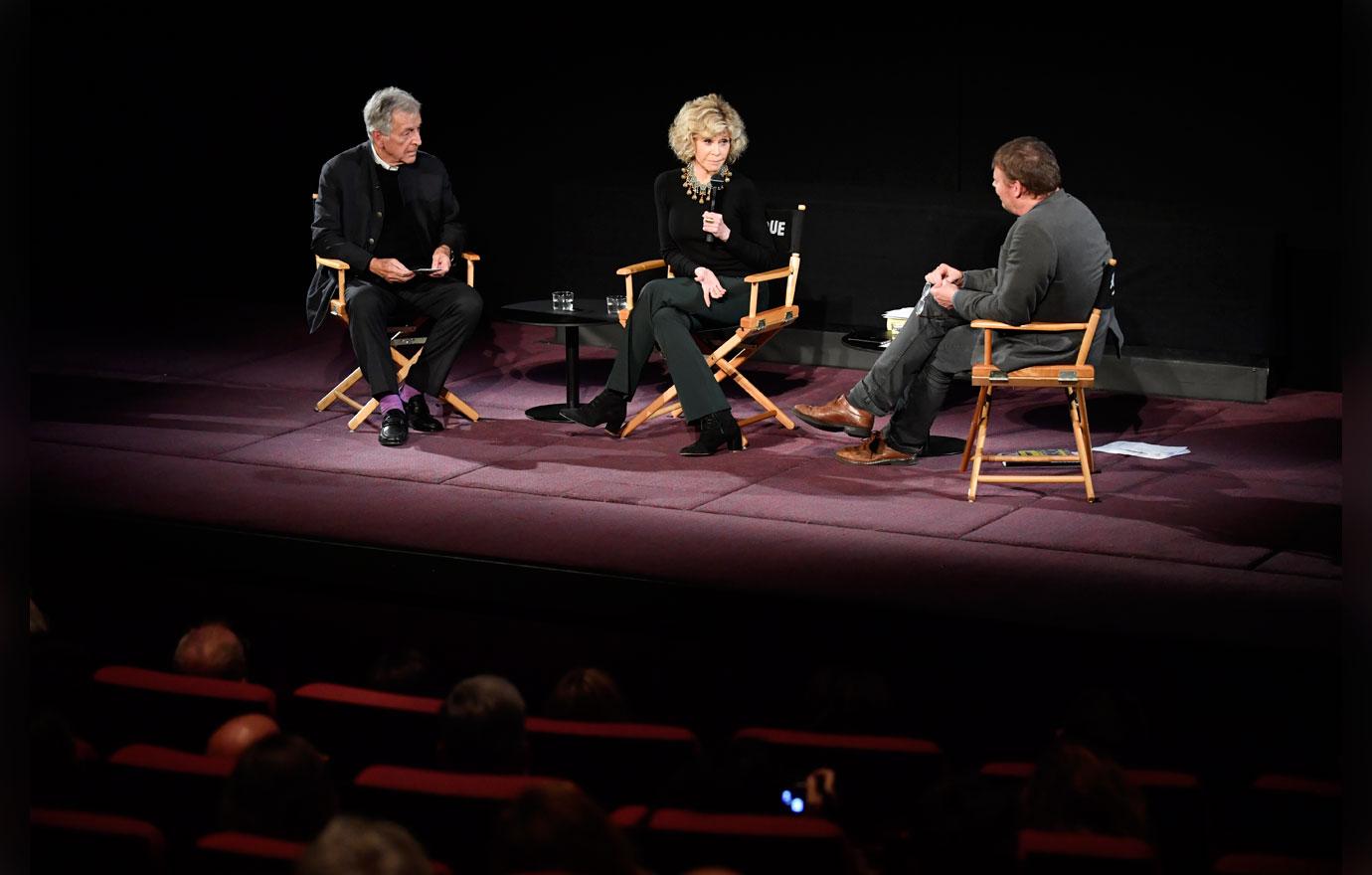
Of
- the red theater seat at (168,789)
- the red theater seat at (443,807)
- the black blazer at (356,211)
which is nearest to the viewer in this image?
the red theater seat at (443,807)

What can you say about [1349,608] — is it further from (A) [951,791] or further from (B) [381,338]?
(B) [381,338]

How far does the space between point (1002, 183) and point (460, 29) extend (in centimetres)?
393

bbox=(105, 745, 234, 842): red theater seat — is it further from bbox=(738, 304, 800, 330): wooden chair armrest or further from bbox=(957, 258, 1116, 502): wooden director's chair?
bbox=(738, 304, 800, 330): wooden chair armrest

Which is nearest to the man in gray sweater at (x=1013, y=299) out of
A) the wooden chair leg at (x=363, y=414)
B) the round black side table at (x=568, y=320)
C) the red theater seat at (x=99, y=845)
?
the round black side table at (x=568, y=320)

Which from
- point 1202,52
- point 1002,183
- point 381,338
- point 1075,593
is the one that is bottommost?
point 1075,593

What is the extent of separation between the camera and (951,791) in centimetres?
257

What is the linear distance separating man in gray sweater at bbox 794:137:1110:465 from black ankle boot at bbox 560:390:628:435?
0.87 meters

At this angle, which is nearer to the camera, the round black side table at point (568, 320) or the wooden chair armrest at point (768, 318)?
the wooden chair armrest at point (768, 318)

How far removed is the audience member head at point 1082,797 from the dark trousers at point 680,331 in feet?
11.1

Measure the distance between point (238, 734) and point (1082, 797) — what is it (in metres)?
1.48

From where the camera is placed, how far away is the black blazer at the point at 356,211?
20.7 ft

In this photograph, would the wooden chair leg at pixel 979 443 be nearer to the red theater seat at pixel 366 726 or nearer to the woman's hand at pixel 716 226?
the woman's hand at pixel 716 226

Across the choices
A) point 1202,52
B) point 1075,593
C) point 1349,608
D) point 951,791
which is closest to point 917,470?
point 1075,593

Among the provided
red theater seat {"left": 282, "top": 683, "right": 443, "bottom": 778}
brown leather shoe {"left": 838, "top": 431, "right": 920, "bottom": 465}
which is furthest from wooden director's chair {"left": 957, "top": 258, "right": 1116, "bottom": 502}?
red theater seat {"left": 282, "top": 683, "right": 443, "bottom": 778}
